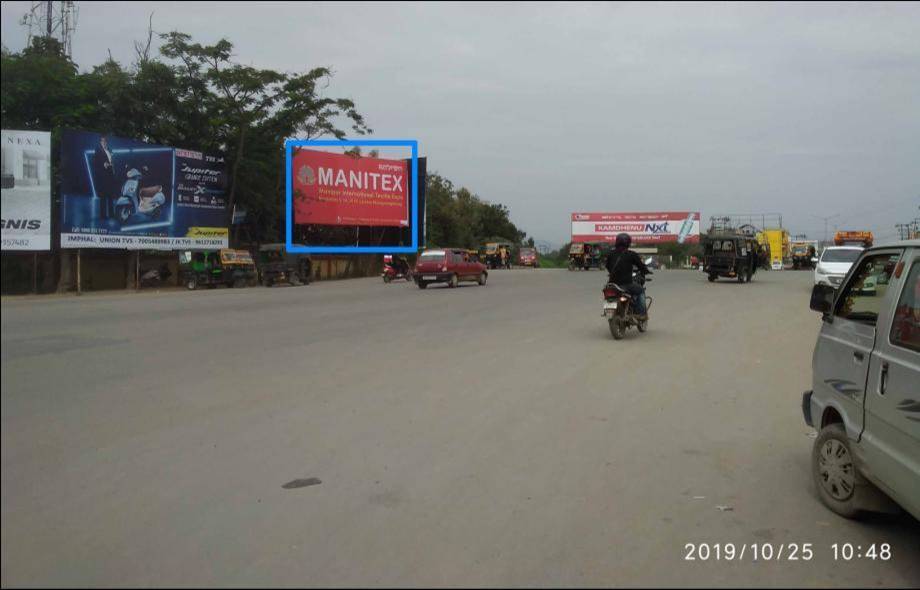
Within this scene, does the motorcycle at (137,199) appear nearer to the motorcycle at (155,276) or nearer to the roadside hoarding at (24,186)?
the roadside hoarding at (24,186)

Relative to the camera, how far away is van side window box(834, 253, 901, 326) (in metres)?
4.28

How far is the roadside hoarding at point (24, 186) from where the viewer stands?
9.66 ft

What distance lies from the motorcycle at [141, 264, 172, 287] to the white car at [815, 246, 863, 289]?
20.8 metres

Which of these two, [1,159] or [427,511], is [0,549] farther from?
[427,511]

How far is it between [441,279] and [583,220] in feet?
134

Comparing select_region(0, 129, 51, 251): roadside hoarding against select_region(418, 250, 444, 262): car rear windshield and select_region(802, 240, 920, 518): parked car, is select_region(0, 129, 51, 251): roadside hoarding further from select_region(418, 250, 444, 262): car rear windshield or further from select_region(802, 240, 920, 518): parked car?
select_region(418, 250, 444, 262): car rear windshield

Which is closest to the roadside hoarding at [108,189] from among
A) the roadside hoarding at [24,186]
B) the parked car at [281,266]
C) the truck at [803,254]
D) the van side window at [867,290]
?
the roadside hoarding at [24,186]

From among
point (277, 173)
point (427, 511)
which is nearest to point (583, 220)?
point (277, 173)

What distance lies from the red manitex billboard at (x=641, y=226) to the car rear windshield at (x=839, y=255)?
4313 centimetres

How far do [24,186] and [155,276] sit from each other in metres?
23.6

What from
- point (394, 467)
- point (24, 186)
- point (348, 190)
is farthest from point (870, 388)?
point (348, 190)

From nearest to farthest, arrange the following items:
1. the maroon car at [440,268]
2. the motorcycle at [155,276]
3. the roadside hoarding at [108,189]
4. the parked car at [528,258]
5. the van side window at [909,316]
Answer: the van side window at [909,316], the roadside hoarding at [108,189], the motorcycle at [155,276], the maroon car at [440,268], the parked car at [528,258]

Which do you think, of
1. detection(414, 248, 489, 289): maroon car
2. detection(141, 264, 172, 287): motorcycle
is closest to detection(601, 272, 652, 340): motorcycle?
detection(414, 248, 489, 289): maroon car
